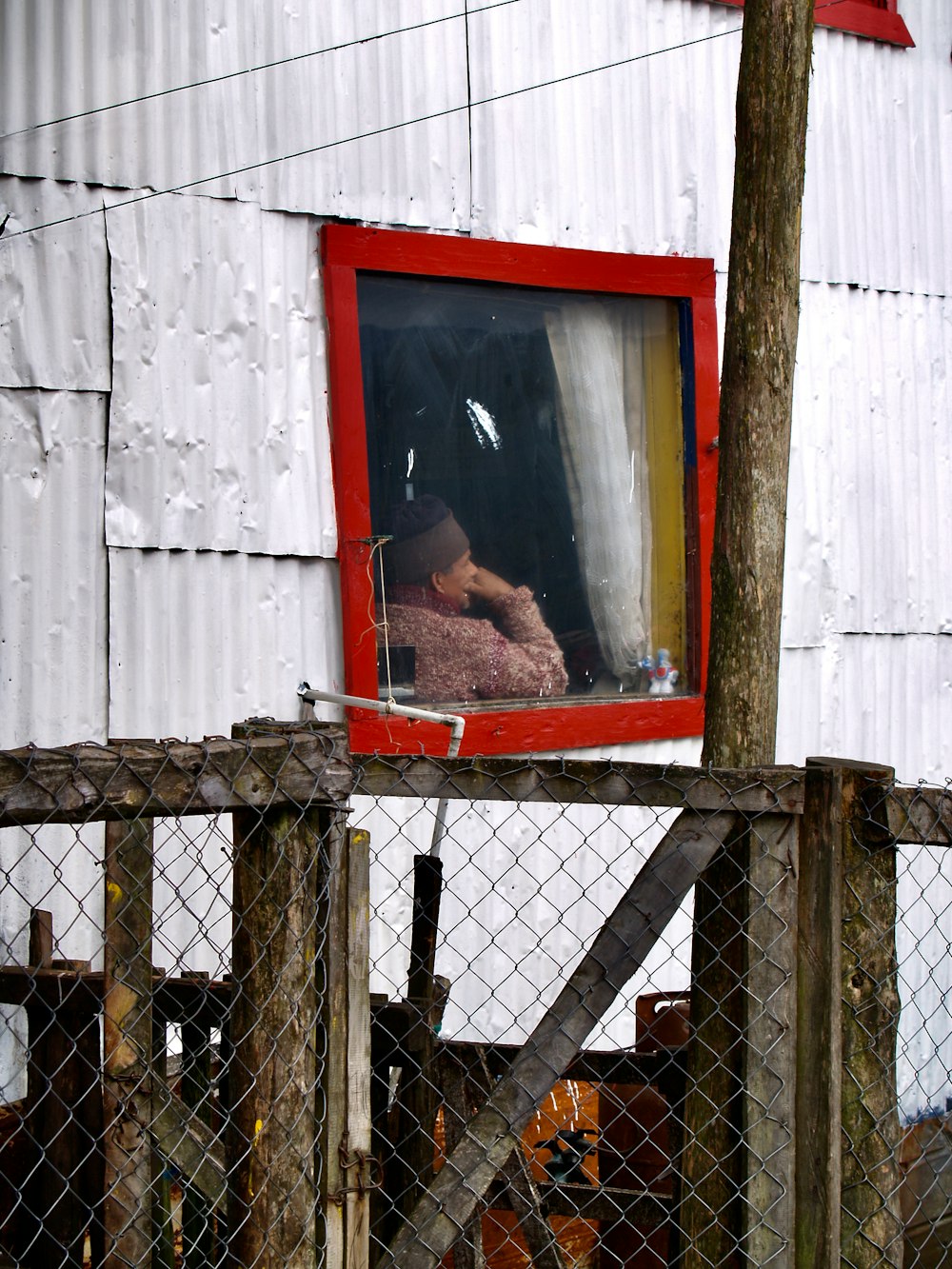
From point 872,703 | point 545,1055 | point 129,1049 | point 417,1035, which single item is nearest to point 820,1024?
point 545,1055

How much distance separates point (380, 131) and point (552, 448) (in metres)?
1.59

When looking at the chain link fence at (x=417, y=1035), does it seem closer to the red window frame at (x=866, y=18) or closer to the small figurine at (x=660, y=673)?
the small figurine at (x=660, y=673)

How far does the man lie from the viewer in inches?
228

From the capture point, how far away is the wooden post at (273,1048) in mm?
2555

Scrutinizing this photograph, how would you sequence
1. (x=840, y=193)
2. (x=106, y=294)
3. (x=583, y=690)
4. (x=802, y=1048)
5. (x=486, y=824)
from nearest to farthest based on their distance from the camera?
(x=802, y=1048) < (x=106, y=294) < (x=486, y=824) < (x=583, y=690) < (x=840, y=193)

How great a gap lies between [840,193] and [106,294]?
391cm

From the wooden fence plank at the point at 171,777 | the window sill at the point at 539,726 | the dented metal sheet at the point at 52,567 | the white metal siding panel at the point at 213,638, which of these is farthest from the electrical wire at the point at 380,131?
the wooden fence plank at the point at 171,777

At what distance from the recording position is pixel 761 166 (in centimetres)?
420

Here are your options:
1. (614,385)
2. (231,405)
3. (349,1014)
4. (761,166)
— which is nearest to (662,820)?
(614,385)

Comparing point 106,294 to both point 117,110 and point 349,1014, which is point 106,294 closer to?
point 117,110

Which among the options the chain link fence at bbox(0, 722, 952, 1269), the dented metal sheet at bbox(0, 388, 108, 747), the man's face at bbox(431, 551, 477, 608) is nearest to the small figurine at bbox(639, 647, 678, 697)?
the man's face at bbox(431, 551, 477, 608)

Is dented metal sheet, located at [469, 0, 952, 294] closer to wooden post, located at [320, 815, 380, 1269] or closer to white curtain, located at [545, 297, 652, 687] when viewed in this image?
white curtain, located at [545, 297, 652, 687]

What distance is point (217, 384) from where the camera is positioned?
533cm

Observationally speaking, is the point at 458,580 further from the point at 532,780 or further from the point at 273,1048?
the point at 273,1048
